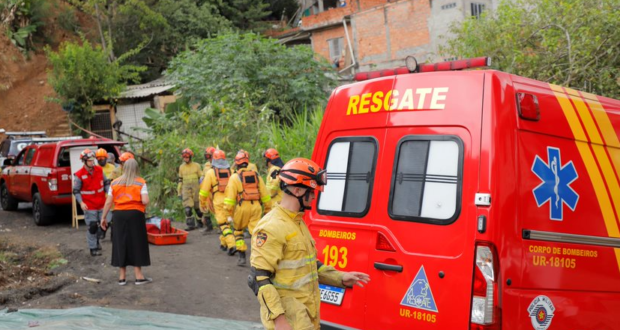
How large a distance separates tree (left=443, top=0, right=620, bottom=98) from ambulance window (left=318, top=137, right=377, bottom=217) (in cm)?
761

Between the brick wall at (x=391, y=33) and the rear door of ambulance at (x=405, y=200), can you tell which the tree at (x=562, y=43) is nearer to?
the rear door of ambulance at (x=405, y=200)

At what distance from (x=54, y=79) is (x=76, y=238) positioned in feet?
51.3

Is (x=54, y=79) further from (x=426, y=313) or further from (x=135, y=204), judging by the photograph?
(x=426, y=313)

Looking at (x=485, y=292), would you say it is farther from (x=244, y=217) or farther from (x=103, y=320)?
(x=244, y=217)

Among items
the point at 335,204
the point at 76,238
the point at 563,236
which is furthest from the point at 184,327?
the point at 76,238

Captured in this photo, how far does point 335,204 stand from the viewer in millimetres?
5504

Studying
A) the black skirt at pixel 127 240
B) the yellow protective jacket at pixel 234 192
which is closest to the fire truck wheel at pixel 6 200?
the black skirt at pixel 127 240

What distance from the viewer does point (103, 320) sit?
7383mm

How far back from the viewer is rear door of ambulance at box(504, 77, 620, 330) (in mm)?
4488

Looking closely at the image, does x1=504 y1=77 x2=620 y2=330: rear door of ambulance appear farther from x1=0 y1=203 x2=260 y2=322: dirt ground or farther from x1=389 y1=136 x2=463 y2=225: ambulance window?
x1=0 y1=203 x2=260 y2=322: dirt ground

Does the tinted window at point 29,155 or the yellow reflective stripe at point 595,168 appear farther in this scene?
the tinted window at point 29,155

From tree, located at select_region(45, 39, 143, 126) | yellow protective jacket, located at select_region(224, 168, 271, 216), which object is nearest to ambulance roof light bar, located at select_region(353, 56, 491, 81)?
yellow protective jacket, located at select_region(224, 168, 271, 216)

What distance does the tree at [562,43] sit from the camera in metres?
11.8

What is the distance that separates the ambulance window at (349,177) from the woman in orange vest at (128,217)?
462 cm
